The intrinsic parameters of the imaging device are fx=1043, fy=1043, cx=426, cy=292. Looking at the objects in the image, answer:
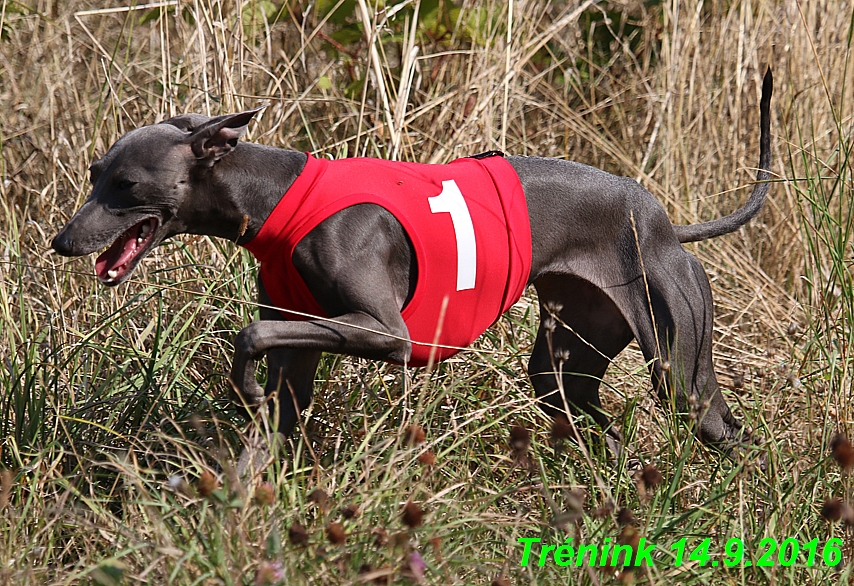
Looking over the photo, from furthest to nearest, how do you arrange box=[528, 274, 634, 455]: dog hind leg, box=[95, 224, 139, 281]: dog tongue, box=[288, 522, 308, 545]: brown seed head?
box=[528, 274, 634, 455]: dog hind leg, box=[95, 224, 139, 281]: dog tongue, box=[288, 522, 308, 545]: brown seed head

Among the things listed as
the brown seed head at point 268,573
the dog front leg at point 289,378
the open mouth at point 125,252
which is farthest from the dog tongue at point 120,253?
the brown seed head at point 268,573

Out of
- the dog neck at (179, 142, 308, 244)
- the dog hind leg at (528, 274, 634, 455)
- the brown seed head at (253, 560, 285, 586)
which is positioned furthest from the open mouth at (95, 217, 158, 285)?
the dog hind leg at (528, 274, 634, 455)

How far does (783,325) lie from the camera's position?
171 inches

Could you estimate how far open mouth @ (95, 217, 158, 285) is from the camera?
288cm

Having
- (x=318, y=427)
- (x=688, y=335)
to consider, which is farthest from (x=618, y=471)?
(x=318, y=427)

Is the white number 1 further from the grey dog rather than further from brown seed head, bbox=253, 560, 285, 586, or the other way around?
brown seed head, bbox=253, 560, 285, 586

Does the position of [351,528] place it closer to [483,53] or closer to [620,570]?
[620,570]

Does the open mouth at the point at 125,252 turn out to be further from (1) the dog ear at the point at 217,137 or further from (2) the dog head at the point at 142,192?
(1) the dog ear at the point at 217,137

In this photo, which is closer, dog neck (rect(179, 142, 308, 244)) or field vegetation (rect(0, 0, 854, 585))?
field vegetation (rect(0, 0, 854, 585))

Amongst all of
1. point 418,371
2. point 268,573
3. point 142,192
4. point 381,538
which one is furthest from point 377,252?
point 268,573

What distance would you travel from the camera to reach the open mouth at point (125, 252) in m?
2.88

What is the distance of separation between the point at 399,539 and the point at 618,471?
899 millimetres

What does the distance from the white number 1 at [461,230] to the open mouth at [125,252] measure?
0.82 meters

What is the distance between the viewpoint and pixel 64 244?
9.23ft
